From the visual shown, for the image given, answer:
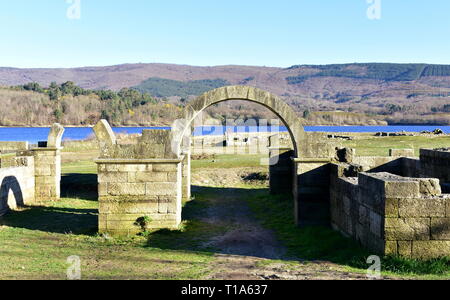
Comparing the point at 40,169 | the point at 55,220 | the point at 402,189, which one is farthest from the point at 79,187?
the point at 402,189

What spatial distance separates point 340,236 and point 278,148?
831cm

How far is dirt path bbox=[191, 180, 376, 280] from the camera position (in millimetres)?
7055

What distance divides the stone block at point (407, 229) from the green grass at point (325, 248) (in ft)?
1.19

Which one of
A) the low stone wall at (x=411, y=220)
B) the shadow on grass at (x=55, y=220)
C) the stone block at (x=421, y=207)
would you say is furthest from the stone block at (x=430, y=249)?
the shadow on grass at (x=55, y=220)

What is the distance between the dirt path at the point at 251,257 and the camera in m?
7.05

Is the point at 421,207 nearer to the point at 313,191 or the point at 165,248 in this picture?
the point at 313,191

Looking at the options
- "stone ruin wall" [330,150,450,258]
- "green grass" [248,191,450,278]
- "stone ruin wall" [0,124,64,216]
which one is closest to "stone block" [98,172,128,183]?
"green grass" [248,191,450,278]

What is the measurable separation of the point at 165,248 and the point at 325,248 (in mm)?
3427

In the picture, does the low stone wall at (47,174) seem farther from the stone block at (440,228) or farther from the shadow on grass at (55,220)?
the stone block at (440,228)

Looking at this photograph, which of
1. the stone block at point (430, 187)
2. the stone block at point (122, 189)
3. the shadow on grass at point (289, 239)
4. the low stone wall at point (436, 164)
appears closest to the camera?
the shadow on grass at point (289, 239)

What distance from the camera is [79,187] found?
1897 cm

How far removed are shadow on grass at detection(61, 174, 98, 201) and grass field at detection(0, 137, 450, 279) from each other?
1.40m

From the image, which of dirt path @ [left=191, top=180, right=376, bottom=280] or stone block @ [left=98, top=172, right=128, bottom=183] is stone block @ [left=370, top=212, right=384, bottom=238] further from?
stone block @ [left=98, top=172, right=128, bottom=183]
